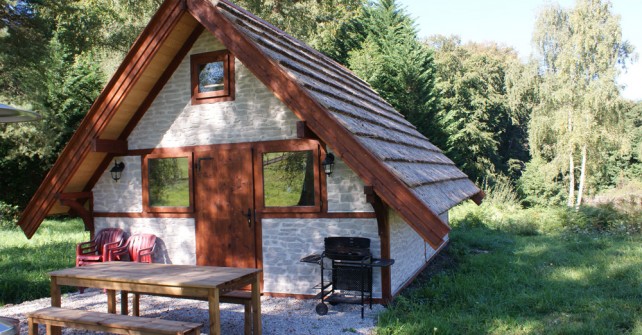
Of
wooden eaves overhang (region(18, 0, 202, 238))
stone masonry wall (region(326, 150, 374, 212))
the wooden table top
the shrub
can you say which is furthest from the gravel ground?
the shrub

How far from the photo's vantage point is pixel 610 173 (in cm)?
3005

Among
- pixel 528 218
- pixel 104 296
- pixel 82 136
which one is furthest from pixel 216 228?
pixel 528 218

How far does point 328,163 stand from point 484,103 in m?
27.0

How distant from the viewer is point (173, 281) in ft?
16.2

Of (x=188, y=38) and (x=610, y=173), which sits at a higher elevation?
(x=188, y=38)

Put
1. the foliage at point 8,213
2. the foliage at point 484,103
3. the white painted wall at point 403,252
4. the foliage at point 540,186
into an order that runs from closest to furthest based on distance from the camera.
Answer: the white painted wall at point 403,252 < the foliage at point 8,213 < the foliage at point 540,186 < the foliage at point 484,103

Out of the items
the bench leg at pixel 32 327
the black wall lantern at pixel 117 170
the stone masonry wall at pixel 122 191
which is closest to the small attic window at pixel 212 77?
the stone masonry wall at pixel 122 191

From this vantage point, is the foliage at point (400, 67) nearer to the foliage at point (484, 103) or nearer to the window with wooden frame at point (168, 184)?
the foliage at point (484, 103)

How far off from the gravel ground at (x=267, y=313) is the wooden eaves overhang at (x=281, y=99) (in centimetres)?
150

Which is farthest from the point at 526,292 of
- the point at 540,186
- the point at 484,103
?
the point at 484,103

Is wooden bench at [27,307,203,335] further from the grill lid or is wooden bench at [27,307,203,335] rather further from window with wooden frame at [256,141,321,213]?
window with wooden frame at [256,141,321,213]

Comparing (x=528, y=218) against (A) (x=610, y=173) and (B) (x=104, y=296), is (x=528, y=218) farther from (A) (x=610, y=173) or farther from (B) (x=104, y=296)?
(A) (x=610, y=173)

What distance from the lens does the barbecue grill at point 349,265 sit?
249 inches

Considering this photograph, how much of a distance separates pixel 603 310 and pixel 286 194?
453cm
